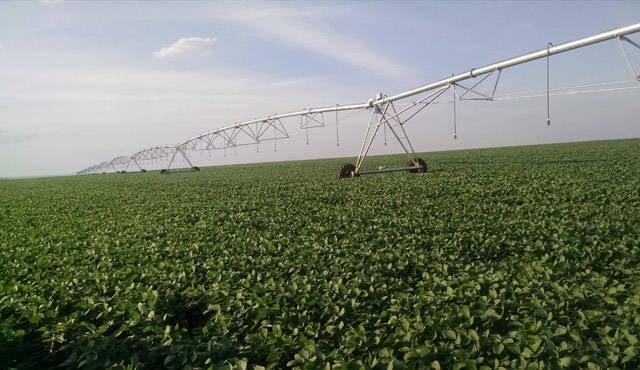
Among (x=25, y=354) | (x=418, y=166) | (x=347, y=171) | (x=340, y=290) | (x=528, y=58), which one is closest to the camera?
(x=25, y=354)

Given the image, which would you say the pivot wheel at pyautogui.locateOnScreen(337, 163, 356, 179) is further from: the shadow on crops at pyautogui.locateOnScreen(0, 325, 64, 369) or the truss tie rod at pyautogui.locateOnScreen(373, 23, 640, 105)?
the shadow on crops at pyautogui.locateOnScreen(0, 325, 64, 369)

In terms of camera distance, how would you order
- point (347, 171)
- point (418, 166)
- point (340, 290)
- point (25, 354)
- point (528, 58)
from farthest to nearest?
point (418, 166), point (347, 171), point (528, 58), point (340, 290), point (25, 354)

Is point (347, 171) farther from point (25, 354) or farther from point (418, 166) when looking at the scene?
point (25, 354)

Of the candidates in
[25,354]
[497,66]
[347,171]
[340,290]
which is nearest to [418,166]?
[347,171]

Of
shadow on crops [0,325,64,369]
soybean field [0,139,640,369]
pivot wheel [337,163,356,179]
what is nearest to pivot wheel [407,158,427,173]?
pivot wheel [337,163,356,179]

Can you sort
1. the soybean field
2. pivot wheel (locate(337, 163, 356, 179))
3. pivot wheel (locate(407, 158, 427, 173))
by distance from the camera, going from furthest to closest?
pivot wheel (locate(407, 158, 427, 173)), pivot wheel (locate(337, 163, 356, 179)), the soybean field

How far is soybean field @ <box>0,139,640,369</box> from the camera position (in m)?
4.34

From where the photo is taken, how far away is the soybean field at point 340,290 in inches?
171

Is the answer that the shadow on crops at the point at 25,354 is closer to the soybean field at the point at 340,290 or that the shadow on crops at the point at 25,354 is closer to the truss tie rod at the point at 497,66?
the soybean field at the point at 340,290

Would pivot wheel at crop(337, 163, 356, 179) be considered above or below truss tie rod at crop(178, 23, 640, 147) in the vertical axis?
below

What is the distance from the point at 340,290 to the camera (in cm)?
610

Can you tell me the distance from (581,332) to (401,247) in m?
3.97

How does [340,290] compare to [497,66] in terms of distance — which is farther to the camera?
[497,66]

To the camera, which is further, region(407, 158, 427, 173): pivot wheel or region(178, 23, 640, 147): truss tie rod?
region(407, 158, 427, 173): pivot wheel
